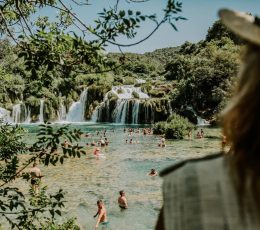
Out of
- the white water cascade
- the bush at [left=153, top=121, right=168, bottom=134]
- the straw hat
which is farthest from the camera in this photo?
the white water cascade

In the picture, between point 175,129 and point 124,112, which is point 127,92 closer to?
point 124,112

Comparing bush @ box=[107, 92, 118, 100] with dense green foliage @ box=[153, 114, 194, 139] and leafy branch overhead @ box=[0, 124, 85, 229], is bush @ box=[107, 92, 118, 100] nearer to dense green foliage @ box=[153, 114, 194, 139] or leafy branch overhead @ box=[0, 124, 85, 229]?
dense green foliage @ box=[153, 114, 194, 139]

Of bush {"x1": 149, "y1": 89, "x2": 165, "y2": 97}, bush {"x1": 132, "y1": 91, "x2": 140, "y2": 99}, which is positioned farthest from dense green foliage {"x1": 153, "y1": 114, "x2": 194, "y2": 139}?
bush {"x1": 132, "y1": 91, "x2": 140, "y2": 99}

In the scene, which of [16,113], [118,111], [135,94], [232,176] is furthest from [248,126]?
[135,94]

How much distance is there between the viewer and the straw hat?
40.4 inches

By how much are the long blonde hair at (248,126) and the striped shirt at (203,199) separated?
3cm

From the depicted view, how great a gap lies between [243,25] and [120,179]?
22.2 m

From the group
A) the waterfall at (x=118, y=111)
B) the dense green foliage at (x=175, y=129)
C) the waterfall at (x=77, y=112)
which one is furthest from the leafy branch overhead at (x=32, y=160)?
the waterfall at (x=77, y=112)

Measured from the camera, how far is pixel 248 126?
1.08 metres

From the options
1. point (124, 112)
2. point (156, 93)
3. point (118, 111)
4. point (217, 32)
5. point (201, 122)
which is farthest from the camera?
point (217, 32)

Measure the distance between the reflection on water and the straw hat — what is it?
12772mm

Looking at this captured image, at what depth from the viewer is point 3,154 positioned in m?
6.50

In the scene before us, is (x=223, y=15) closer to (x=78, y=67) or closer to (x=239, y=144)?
(x=239, y=144)

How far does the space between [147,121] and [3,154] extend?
50.9 metres
